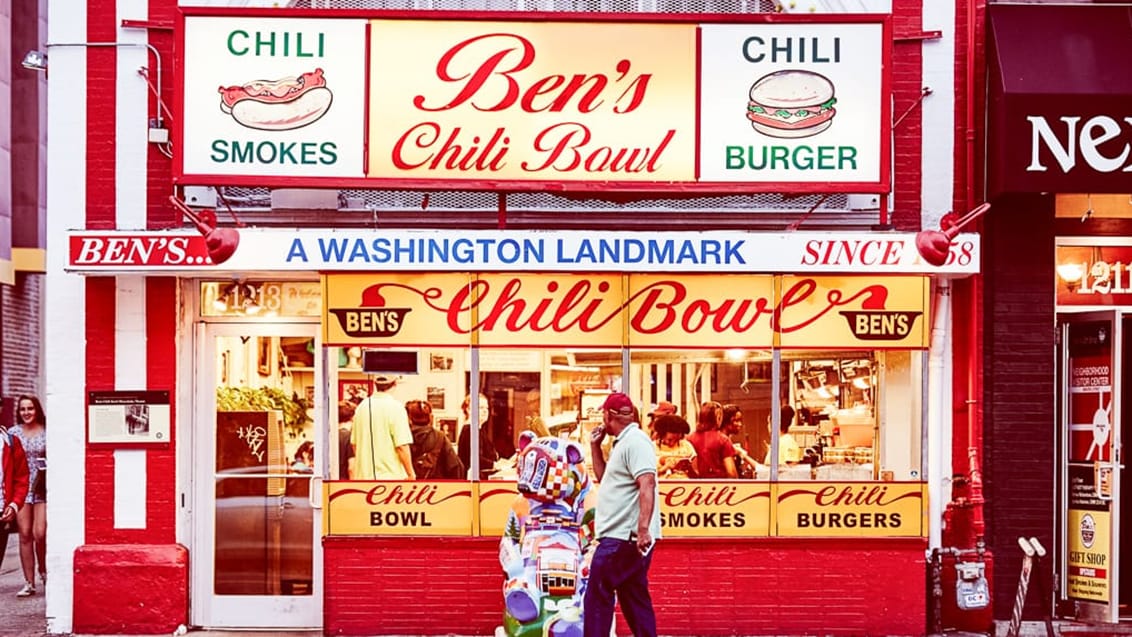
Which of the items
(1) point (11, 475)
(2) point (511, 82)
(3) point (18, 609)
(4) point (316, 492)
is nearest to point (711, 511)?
(4) point (316, 492)

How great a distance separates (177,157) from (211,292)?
4.23ft

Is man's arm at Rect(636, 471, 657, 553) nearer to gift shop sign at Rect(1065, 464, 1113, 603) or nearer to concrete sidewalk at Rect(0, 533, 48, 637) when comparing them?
gift shop sign at Rect(1065, 464, 1113, 603)

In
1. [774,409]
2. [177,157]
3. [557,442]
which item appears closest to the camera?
[557,442]

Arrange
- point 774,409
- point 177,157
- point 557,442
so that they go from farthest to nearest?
point 774,409 → point 177,157 → point 557,442

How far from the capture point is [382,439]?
33.7 ft

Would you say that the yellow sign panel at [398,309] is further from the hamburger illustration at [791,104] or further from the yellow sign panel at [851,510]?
the yellow sign panel at [851,510]

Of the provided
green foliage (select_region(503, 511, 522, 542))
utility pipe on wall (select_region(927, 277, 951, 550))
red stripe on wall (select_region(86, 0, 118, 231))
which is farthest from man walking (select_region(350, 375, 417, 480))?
utility pipe on wall (select_region(927, 277, 951, 550))

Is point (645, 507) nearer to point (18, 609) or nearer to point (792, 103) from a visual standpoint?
point (792, 103)

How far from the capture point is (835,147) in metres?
9.91

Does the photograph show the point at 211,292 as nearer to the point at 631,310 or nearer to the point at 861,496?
the point at 631,310

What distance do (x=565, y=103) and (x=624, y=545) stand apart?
324 centimetres

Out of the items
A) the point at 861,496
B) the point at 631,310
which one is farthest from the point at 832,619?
the point at 631,310

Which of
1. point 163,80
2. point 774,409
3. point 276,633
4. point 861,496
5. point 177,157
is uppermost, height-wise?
point 163,80

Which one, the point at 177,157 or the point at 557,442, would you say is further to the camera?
the point at 177,157
